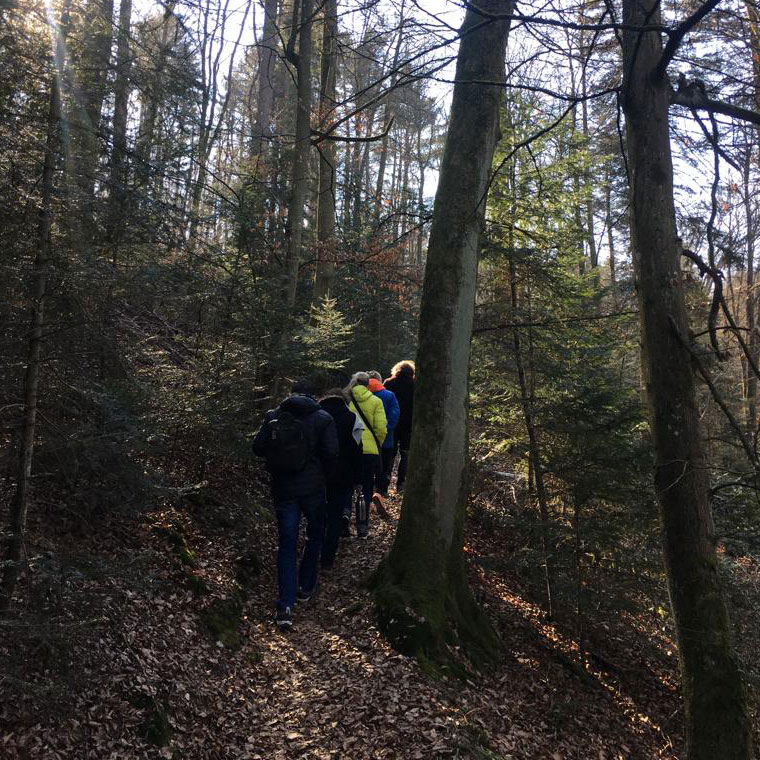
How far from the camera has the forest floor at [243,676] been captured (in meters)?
3.69

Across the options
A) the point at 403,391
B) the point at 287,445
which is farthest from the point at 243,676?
the point at 403,391

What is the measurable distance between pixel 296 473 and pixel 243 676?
2.01 m

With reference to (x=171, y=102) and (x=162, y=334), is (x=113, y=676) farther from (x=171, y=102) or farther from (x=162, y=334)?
(x=171, y=102)

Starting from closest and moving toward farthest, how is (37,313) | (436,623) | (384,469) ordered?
(37,313)
(436,623)
(384,469)

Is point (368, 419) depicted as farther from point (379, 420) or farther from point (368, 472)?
point (368, 472)

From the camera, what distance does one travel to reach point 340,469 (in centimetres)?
722

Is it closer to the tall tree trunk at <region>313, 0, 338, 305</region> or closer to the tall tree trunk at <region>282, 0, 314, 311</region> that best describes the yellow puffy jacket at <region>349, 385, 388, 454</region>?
the tall tree trunk at <region>282, 0, 314, 311</region>

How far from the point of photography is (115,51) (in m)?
5.04

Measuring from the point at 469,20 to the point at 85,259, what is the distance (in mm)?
4762

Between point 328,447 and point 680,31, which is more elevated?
point 680,31

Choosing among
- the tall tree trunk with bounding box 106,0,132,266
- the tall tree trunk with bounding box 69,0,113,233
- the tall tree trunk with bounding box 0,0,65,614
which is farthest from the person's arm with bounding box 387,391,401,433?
the tall tree trunk with bounding box 0,0,65,614

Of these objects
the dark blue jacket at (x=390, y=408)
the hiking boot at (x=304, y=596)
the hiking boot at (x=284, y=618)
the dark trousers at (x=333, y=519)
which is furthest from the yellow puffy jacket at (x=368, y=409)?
the hiking boot at (x=284, y=618)

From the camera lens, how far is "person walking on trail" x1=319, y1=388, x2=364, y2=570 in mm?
7180

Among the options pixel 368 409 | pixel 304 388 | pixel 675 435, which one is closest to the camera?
pixel 675 435
